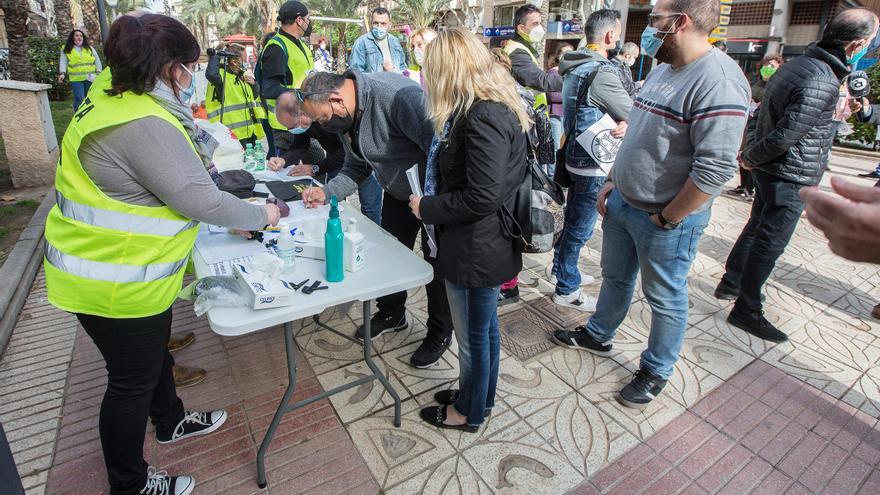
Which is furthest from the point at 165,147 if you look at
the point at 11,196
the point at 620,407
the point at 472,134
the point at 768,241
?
the point at 11,196

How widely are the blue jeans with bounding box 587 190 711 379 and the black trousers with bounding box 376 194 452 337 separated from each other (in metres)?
0.92

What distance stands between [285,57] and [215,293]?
3.37 meters

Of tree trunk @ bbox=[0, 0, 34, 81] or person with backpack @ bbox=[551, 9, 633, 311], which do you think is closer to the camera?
person with backpack @ bbox=[551, 9, 633, 311]

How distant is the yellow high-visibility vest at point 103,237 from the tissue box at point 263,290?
25 cm

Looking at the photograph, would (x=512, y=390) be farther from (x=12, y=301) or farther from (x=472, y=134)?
(x=12, y=301)

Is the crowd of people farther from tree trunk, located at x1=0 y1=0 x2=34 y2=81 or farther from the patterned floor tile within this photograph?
tree trunk, located at x1=0 y1=0 x2=34 y2=81

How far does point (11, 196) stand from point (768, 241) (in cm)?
727

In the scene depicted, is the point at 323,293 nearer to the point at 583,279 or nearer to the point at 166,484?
the point at 166,484

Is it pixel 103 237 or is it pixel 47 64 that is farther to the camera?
pixel 47 64

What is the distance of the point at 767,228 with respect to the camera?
3039 mm

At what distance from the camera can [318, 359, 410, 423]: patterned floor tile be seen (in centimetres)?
243

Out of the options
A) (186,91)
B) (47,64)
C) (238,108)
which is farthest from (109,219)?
(47,64)

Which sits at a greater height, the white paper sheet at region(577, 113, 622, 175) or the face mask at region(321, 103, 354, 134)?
the face mask at region(321, 103, 354, 134)

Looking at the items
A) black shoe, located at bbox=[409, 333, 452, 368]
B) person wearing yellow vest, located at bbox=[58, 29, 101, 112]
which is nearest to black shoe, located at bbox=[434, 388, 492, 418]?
black shoe, located at bbox=[409, 333, 452, 368]
